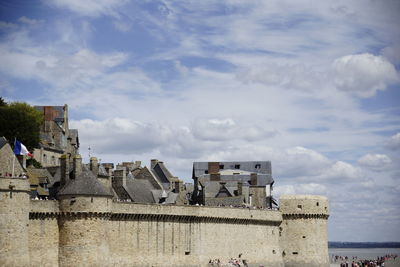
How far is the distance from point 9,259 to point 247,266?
27.6 meters

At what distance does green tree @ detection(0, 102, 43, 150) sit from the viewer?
253 ft

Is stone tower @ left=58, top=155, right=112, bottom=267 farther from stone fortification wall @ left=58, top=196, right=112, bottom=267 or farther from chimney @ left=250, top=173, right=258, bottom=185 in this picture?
chimney @ left=250, top=173, right=258, bottom=185

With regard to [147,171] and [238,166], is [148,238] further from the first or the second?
[238,166]

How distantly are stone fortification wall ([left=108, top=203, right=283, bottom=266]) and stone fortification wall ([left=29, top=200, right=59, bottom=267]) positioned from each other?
4584mm

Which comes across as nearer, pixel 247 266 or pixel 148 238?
pixel 148 238

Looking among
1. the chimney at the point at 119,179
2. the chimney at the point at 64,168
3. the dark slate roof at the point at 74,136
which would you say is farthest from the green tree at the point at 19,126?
the chimney at the point at 64,168

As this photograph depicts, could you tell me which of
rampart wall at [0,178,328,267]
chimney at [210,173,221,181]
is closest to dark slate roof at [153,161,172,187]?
chimney at [210,173,221,181]

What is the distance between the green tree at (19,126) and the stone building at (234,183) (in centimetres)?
1723

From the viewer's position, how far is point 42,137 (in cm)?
9119

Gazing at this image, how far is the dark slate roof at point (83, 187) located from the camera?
53625 mm

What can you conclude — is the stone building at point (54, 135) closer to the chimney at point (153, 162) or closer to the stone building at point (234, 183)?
the chimney at point (153, 162)

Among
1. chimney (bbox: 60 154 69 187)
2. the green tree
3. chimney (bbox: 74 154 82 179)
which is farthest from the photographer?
the green tree

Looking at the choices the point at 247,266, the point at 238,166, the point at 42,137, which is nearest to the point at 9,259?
the point at 247,266

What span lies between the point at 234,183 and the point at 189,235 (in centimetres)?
2495
